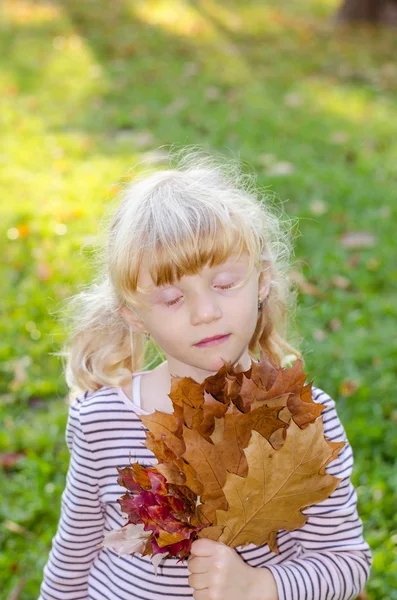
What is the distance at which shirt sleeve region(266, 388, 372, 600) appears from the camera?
5.16 feet

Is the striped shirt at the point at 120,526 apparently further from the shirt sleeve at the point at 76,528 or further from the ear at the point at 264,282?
the ear at the point at 264,282

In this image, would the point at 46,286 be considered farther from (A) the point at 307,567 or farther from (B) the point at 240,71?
(B) the point at 240,71

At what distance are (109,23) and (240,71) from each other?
2291 millimetres

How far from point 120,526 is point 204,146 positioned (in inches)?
169

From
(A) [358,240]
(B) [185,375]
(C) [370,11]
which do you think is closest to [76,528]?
(B) [185,375]

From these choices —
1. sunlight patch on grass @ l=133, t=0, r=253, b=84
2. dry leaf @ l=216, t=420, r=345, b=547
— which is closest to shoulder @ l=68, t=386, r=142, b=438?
Result: dry leaf @ l=216, t=420, r=345, b=547

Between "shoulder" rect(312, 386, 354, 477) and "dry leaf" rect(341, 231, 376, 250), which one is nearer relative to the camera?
"shoulder" rect(312, 386, 354, 477)

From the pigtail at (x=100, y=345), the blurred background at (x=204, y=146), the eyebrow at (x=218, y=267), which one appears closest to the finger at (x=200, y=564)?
the eyebrow at (x=218, y=267)

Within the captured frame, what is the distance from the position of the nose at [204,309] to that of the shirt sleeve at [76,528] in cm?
45

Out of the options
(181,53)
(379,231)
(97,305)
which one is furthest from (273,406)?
(181,53)

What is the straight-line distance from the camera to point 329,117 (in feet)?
21.3

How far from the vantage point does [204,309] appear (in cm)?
151

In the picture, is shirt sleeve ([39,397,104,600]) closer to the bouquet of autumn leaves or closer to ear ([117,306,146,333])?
ear ([117,306,146,333])

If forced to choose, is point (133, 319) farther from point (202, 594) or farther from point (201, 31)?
point (201, 31)
